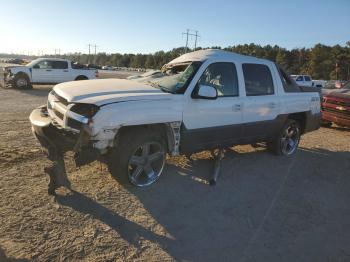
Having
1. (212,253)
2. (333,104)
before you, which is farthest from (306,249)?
(333,104)

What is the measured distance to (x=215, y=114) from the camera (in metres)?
5.80

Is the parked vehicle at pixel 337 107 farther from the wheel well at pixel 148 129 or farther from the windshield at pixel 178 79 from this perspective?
the wheel well at pixel 148 129

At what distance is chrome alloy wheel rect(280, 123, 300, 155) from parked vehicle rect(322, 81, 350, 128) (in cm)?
394

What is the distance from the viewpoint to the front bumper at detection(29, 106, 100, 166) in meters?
4.53

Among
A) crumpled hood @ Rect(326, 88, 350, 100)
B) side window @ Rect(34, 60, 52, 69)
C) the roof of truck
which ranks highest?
the roof of truck

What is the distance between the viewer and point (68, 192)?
4797mm

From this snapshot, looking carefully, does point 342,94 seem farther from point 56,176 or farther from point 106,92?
point 56,176

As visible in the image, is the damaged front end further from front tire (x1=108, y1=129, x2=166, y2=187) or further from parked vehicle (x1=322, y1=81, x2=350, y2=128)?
parked vehicle (x1=322, y1=81, x2=350, y2=128)

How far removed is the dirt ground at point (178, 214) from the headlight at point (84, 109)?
105 cm

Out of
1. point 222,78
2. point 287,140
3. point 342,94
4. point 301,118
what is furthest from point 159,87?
point 342,94

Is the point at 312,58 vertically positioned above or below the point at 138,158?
above

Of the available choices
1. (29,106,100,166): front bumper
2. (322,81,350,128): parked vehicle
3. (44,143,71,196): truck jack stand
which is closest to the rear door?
(29,106,100,166): front bumper

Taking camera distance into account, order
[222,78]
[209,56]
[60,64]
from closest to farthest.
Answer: [209,56], [222,78], [60,64]

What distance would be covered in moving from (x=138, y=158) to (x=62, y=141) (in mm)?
1038
